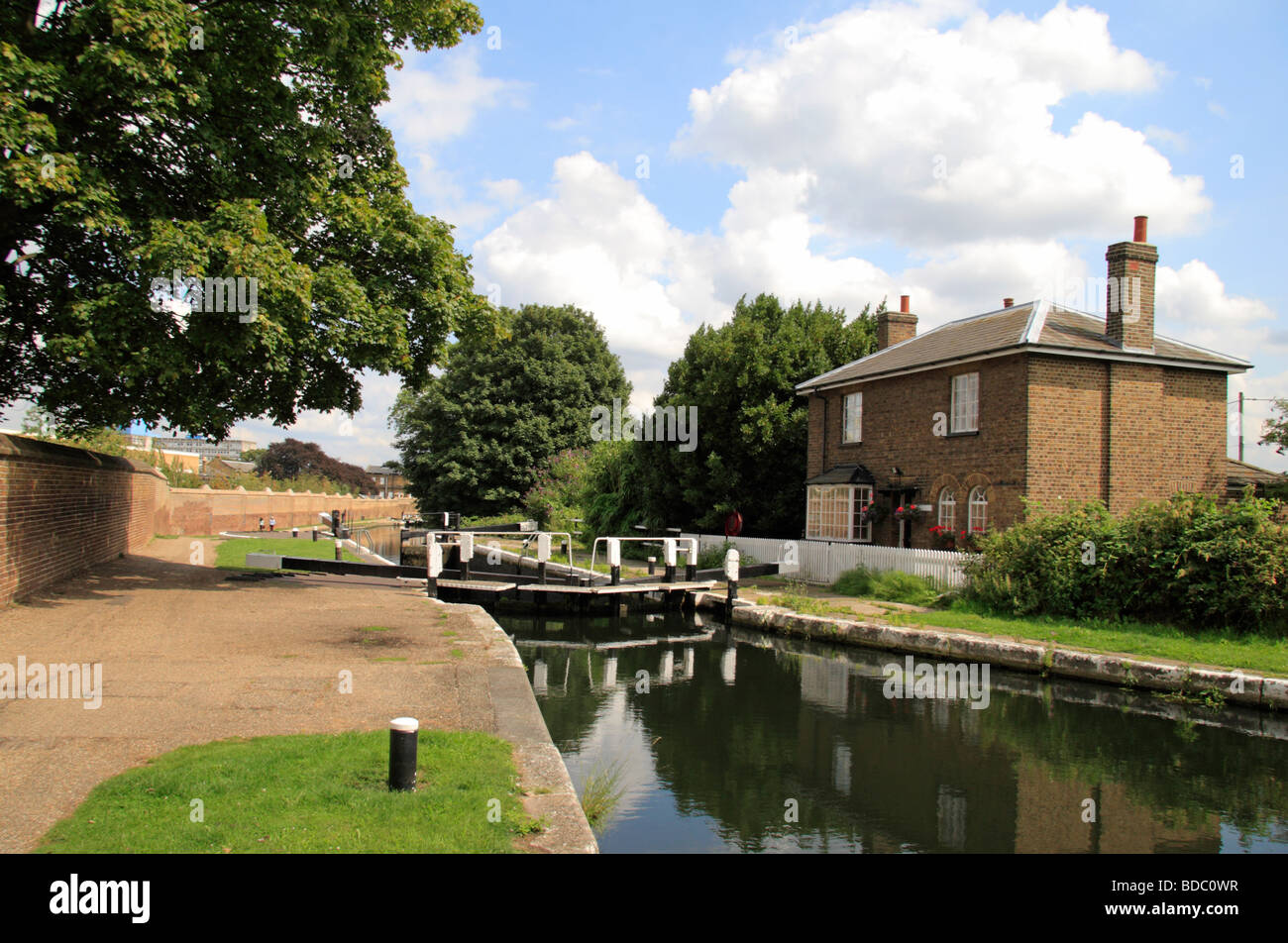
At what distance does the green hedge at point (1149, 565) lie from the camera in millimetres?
12242

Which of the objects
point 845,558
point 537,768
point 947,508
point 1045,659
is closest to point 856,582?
point 845,558

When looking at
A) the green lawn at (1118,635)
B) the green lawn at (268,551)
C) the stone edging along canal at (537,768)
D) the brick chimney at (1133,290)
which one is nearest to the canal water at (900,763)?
the stone edging along canal at (537,768)

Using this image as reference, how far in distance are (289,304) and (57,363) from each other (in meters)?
4.04

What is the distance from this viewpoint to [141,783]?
5051 millimetres

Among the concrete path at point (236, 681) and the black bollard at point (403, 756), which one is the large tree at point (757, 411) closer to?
the concrete path at point (236, 681)

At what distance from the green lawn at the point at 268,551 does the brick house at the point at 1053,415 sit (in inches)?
550

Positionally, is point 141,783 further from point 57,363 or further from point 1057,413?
point 1057,413

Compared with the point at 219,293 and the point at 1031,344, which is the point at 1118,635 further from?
the point at 219,293

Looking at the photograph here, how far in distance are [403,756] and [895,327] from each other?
73.8 ft

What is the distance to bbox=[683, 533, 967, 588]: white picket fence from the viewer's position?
659 inches

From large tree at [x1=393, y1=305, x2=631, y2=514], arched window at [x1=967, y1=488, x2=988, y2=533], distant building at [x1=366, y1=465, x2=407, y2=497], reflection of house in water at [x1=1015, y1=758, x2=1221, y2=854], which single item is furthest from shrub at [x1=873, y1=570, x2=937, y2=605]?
distant building at [x1=366, y1=465, x2=407, y2=497]

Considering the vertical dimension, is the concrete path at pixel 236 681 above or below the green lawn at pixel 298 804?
below
